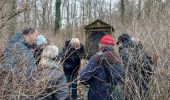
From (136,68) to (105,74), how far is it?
652 millimetres

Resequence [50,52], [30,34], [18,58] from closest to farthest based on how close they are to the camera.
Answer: [18,58], [50,52], [30,34]

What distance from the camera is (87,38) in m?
17.7

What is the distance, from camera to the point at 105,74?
639 cm

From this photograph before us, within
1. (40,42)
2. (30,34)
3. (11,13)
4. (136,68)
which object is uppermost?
(11,13)

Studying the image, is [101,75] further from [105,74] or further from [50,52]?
[50,52]

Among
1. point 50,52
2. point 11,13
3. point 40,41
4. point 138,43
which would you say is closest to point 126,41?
point 138,43

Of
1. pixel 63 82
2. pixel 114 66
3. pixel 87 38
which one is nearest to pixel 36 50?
pixel 63 82

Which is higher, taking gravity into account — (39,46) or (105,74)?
(39,46)

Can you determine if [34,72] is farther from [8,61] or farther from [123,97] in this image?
[123,97]

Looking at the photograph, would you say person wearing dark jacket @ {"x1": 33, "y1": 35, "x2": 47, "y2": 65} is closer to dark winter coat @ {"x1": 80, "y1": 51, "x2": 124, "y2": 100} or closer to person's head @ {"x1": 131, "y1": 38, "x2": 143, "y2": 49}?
dark winter coat @ {"x1": 80, "y1": 51, "x2": 124, "y2": 100}

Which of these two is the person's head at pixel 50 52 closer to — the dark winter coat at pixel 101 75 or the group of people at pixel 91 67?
Result: the group of people at pixel 91 67

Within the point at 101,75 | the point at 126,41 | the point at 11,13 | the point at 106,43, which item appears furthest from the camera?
the point at 126,41

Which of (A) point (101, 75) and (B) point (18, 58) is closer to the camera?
(B) point (18, 58)

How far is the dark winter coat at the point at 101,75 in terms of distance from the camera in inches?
244
